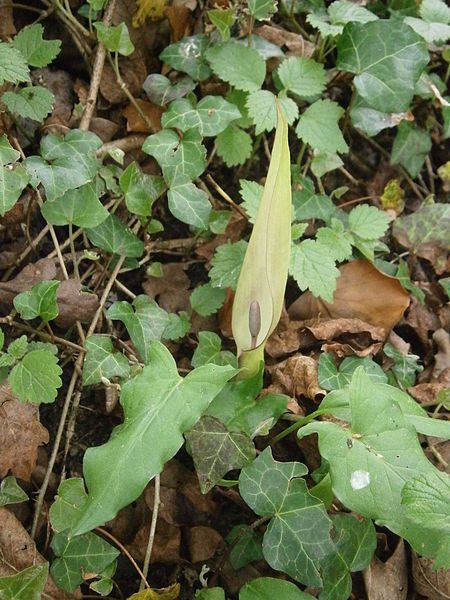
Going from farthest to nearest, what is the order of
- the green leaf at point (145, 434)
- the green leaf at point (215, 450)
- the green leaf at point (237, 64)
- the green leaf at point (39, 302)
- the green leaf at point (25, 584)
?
the green leaf at point (237, 64) < the green leaf at point (39, 302) < the green leaf at point (215, 450) < the green leaf at point (25, 584) < the green leaf at point (145, 434)

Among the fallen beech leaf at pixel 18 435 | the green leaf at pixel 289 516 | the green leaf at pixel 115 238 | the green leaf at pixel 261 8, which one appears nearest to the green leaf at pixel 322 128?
the green leaf at pixel 261 8

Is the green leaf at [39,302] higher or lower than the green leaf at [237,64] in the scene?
lower

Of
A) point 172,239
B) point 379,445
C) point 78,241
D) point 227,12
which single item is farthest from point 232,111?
point 379,445

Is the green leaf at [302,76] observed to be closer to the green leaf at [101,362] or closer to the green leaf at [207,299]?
the green leaf at [207,299]

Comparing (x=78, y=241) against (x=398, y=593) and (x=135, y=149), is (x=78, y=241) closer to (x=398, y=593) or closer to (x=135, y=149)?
(x=135, y=149)

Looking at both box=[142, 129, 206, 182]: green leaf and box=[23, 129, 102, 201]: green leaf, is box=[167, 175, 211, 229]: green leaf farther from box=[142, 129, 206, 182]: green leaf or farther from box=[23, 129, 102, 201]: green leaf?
box=[23, 129, 102, 201]: green leaf

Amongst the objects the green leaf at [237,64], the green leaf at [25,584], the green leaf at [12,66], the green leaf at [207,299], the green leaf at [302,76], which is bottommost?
the green leaf at [25,584]

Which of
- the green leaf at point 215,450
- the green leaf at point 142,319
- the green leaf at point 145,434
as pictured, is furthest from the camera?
the green leaf at point 142,319
